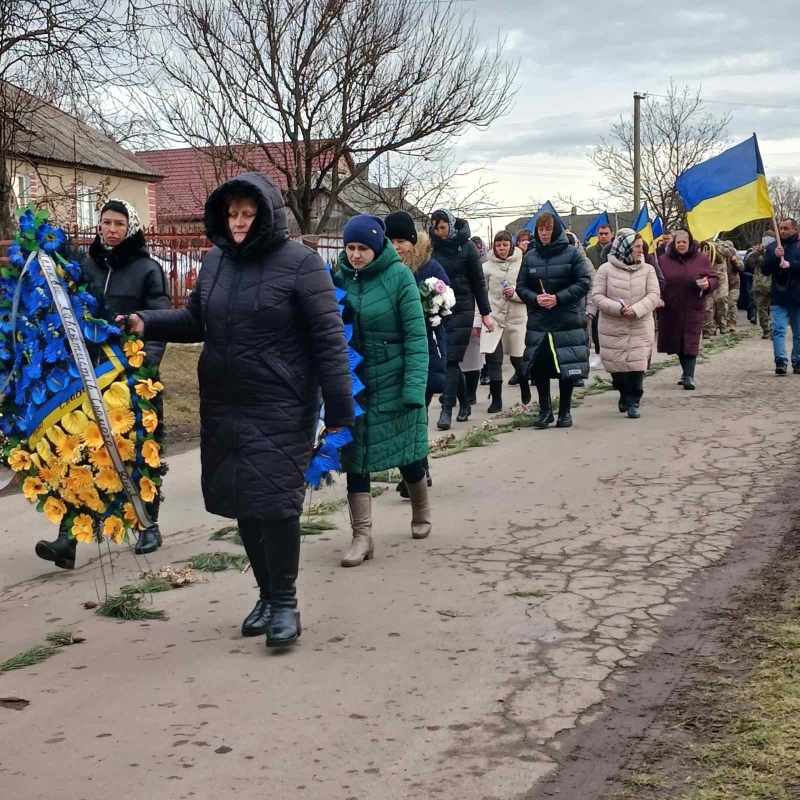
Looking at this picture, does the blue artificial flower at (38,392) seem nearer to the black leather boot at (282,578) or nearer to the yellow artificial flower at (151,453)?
the yellow artificial flower at (151,453)

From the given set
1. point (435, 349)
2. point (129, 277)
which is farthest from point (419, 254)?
point (129, 277)

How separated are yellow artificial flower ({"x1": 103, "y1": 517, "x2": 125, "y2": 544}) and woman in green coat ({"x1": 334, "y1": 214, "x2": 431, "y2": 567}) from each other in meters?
1.21

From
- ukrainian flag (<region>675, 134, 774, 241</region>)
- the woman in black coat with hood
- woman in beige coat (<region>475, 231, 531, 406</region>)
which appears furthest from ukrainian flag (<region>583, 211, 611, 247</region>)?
the woman in black coat with hood

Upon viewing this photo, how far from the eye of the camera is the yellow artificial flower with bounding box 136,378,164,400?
16.4ft

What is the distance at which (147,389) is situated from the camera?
5004 mm

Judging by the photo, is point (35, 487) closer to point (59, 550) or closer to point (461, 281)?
point (59, 550)

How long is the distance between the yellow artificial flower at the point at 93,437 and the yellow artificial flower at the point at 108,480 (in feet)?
0.37

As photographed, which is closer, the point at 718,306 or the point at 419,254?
the point at 419,254

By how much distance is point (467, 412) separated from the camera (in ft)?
34.8

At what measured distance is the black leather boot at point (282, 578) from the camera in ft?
14.4

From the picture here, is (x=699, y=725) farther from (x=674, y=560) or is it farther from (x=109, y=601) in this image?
(x=109, y=601)

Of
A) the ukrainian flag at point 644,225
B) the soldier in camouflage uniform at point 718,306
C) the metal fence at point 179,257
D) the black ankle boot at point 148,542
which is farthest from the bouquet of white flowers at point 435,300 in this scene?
the soldier in camouflage uniform at point 718,306

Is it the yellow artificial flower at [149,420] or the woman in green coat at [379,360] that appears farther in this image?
the woman in green coat at [379,360]

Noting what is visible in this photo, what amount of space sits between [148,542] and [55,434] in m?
1.24
